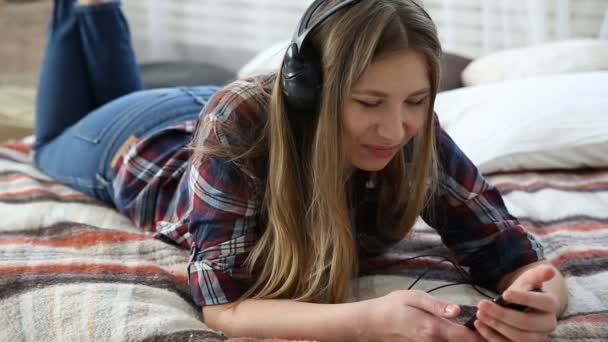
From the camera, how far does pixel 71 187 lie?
1491mm

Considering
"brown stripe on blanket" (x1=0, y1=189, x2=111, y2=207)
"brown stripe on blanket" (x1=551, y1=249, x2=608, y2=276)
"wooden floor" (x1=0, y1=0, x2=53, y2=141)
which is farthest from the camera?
"wooden floor" (x1=0, y1=0, x2=53, y2=141)

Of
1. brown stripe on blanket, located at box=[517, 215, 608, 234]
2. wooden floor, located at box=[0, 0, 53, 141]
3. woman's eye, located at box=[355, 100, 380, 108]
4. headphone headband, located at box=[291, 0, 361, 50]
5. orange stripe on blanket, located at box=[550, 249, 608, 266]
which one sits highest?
headphone headband, located at box=[291, 0, 361, 50]

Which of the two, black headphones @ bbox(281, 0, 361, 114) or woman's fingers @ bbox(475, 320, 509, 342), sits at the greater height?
black headphones @ bbox(281, 0, 361, 114)

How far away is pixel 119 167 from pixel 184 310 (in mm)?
463

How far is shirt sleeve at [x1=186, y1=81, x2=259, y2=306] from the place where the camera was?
3.13 ft

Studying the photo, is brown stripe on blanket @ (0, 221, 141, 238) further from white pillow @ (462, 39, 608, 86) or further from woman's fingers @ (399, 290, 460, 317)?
white pillow @ (462, 39, 608, 86)

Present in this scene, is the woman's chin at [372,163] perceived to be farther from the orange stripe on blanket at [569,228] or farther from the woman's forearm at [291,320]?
the orange stripe on blanket at [569,228]

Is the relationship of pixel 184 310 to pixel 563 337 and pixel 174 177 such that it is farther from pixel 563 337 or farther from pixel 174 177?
pixel 563 337

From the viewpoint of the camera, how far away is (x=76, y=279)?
103 cm

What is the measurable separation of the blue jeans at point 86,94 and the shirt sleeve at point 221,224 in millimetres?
467

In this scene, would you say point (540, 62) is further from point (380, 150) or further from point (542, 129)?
point (380, 150)

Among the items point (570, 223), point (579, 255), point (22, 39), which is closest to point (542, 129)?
point (570, 223)

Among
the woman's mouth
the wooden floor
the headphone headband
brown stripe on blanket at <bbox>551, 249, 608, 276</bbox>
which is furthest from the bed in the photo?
the wooden floor

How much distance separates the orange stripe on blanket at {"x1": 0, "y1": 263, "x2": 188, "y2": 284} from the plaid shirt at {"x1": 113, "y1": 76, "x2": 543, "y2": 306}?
6 centimetres
